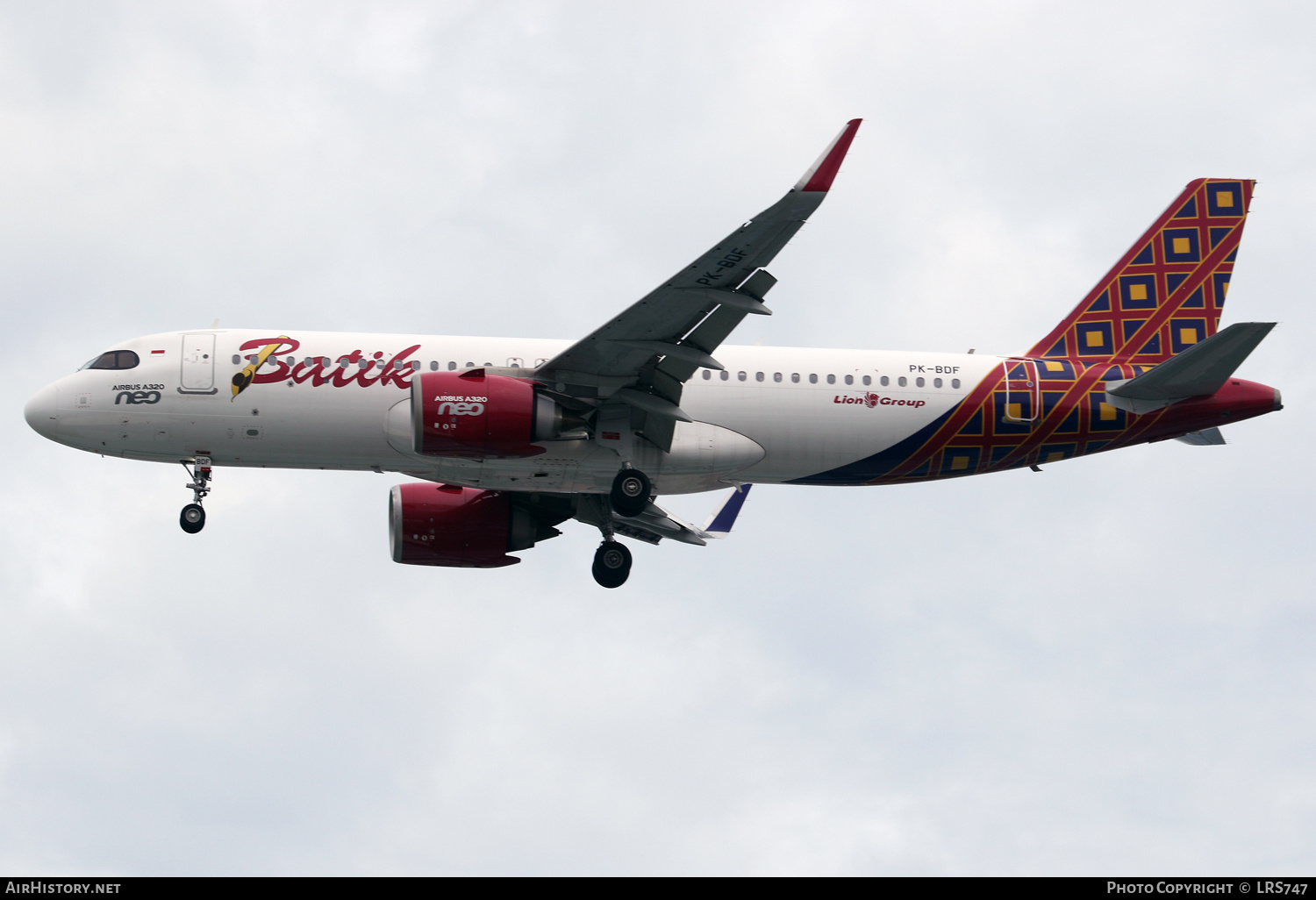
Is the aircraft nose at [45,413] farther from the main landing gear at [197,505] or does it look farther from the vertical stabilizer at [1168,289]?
the vertical stabilizer at [1168,289]

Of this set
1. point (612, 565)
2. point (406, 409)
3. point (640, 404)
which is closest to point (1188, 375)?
point (640, 404)

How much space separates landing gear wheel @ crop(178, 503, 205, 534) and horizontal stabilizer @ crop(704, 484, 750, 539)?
1360cm

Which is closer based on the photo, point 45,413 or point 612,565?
point 45,413

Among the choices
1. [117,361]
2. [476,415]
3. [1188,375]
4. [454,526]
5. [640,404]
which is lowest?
[454,526]

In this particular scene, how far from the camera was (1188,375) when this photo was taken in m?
36.8

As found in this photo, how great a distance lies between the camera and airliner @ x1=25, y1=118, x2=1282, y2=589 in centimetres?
3406

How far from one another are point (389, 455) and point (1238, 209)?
23.6m

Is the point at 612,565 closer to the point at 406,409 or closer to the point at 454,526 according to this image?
the point at 454,526

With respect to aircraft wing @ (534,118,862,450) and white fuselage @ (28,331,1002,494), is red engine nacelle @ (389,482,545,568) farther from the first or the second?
aircraft wing @ (534,118,862,450)

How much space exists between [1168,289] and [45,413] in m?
28.6

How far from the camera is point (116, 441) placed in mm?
35969

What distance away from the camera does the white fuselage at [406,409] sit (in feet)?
116

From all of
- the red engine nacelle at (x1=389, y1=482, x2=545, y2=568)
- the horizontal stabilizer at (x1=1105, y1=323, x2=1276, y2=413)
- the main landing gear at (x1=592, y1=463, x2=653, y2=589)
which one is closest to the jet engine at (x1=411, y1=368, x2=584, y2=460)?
the main landing gear at (x1=592, y1=463, x2=653, y2=589)

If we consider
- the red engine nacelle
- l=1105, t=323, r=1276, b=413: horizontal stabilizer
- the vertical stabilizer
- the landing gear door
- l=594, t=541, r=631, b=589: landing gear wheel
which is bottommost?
l=594, t=541, r=631, b=589: landing gear wheel
